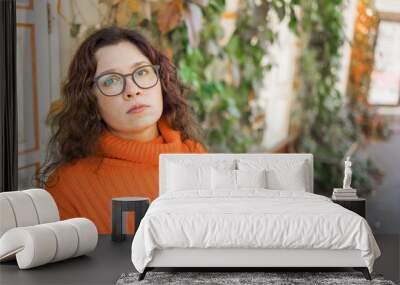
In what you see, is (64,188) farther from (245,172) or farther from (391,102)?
(391,102)

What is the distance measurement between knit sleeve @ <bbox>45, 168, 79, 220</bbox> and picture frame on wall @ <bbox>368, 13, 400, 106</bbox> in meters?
2.73

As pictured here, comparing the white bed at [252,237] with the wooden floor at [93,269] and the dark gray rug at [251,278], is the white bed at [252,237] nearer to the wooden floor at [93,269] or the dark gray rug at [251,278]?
the dark gray rug at [251,278]

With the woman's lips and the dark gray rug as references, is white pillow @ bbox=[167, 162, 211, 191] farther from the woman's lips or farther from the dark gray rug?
the dark gray rug

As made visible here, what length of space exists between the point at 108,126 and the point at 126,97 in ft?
1.01

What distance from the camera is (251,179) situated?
5.98 meters

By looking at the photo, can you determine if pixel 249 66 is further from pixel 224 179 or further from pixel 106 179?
pixel 106 179

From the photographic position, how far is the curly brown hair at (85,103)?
21.9ft

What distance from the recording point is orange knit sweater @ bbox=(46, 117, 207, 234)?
6648 millimetres

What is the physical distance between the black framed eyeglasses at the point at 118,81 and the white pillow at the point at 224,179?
3.68 feet

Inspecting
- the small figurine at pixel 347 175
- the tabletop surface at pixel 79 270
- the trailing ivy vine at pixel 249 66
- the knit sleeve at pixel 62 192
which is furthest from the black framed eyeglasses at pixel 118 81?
the small figurine at pixel 347 175

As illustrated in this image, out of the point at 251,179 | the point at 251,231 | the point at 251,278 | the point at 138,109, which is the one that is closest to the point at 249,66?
the point at 138,109

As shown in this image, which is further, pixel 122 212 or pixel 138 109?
pixel 138 109

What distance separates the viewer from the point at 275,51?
685 cm

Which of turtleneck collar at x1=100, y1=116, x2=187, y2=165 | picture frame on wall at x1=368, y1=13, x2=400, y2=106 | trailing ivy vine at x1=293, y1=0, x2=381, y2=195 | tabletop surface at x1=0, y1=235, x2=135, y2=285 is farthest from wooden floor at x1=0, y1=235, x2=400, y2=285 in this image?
picture frame on wall at x1=368, y1=13, x2=400, y2=106
